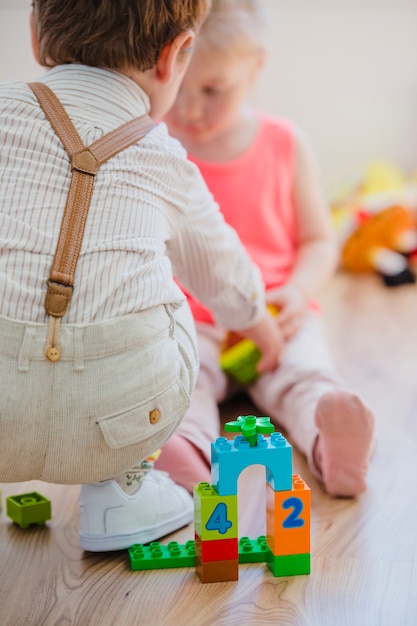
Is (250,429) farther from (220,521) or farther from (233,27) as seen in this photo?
(233,27)

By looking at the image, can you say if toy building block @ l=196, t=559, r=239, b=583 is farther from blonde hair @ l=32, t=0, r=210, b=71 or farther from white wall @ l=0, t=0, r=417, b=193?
white wall @ l=0, t=0, r=417, b=193

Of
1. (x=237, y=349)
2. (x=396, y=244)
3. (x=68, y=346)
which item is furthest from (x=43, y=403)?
(x=396, y=244)

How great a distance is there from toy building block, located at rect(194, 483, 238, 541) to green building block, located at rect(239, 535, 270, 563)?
0.05 metres

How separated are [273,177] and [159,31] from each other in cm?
67

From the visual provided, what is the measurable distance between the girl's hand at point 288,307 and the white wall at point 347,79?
1325 mm

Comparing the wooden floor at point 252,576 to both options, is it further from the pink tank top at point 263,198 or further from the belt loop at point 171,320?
the pink tank top at point 263,198

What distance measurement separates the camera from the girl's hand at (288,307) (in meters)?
1.42

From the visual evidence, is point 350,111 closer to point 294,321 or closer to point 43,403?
point 294,321

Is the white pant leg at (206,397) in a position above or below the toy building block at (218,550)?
below

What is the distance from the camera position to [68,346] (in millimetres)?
798

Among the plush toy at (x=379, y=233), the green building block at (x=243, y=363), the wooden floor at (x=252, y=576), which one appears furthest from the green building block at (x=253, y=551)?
the plush toy at (x=379, y=233)

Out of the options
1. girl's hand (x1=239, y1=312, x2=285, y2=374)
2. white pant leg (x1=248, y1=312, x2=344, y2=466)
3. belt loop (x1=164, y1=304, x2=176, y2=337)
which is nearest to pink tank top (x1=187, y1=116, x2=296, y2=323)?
white pant leg (x1=248, y1=312, x2=344, y2=466)

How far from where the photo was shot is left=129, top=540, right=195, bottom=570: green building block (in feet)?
2.97

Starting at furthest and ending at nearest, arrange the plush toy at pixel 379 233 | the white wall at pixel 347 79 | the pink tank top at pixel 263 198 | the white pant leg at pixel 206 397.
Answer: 1. the white wall at pixel 347 79
2. the plush toy at pixel 379 233
3. the pink tank top at pixel 263 198
4. the white pant leg at pixel 206 397
